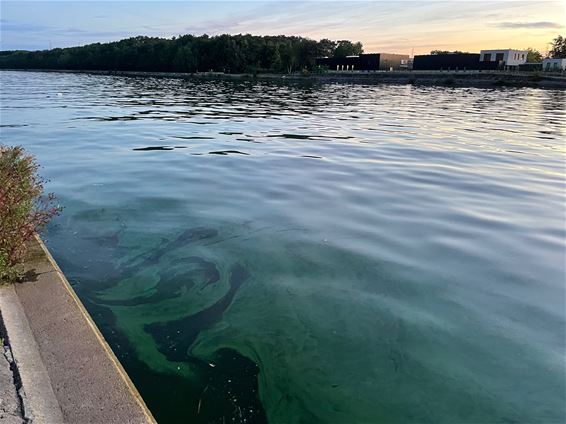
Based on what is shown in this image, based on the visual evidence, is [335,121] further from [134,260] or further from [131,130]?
[134,260]

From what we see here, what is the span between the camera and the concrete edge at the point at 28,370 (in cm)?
257

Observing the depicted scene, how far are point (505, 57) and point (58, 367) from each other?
391ft

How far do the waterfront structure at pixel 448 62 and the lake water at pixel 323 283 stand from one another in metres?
108

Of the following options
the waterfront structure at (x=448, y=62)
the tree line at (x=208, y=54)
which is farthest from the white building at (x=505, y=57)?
the tree line at (x=208, y=54)

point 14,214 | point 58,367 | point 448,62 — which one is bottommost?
point 58,367

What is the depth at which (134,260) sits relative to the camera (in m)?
5.59

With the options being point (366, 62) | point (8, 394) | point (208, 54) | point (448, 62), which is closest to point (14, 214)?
point (8, 394)

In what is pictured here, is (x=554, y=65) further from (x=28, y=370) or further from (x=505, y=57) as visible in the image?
(x=28, y=370)

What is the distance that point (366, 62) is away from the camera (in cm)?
12362

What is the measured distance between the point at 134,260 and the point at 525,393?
434 centimetres

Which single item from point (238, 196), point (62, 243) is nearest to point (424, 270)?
point (238, 196)

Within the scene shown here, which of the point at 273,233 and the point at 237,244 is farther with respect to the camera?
the point at 273,233

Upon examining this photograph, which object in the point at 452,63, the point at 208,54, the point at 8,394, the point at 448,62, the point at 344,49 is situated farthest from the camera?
the point at 344,49

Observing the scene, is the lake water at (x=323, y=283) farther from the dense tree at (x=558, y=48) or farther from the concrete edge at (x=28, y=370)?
the dense tree at (x=558, y=48)
